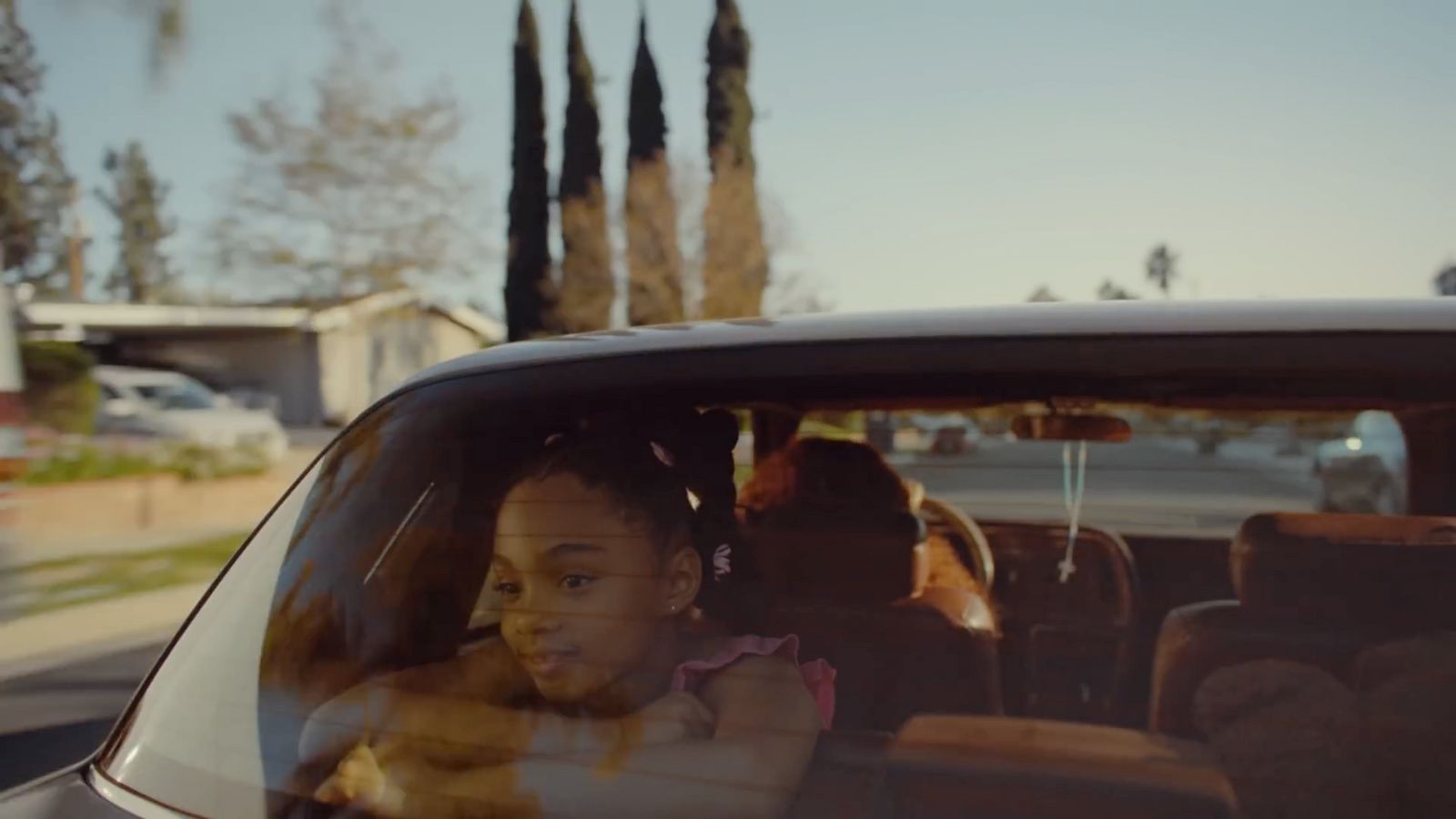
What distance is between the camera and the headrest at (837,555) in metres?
1.91

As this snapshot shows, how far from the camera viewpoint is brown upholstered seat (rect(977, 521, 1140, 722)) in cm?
203

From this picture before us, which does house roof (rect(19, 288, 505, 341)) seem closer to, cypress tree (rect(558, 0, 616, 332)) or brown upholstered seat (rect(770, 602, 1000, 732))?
cypress tree (rect(558, 0, 616, 332))

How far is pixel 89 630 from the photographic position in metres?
7.39

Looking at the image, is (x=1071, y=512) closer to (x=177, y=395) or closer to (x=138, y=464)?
(x=138, y=464)

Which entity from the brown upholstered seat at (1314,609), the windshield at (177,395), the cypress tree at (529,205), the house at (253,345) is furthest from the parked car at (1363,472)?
Answer: the house at (253,345)

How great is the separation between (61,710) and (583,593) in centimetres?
361

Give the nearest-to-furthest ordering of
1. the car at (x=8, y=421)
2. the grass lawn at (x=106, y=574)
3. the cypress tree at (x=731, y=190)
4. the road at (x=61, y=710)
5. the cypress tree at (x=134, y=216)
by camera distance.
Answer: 1. the road at (x=61, y=710)
2. the car at (x=8, y=421)
3. the grass lawn at (x=106, y=574)
4. the cypress tree at (x=731, y=190)
5. the cypress tree at (x=134, y=216)

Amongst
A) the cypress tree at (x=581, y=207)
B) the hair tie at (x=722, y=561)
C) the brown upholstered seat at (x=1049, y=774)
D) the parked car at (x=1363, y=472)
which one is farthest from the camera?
the cypress tree at (x=581, y=207)

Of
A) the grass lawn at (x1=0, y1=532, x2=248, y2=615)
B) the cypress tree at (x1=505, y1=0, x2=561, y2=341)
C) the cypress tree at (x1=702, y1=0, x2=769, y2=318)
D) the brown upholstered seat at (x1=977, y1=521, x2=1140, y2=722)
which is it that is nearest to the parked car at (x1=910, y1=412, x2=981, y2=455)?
the brown upholstered seat at (x1=977, y1=521, x2=1140, y2=722)

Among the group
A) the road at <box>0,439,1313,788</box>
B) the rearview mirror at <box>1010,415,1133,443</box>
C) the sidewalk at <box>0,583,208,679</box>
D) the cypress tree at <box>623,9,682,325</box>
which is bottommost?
the sidewalk at <box>0,583,208,679</box>

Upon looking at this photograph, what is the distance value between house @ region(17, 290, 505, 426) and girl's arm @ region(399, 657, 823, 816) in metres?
27.2

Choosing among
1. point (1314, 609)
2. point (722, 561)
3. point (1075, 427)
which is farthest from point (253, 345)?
point (1314, 609)

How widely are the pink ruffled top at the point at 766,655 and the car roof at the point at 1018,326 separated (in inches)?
14.3

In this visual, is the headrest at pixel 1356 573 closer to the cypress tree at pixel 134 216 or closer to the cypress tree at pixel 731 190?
the cypress tree at pixel 731 190
